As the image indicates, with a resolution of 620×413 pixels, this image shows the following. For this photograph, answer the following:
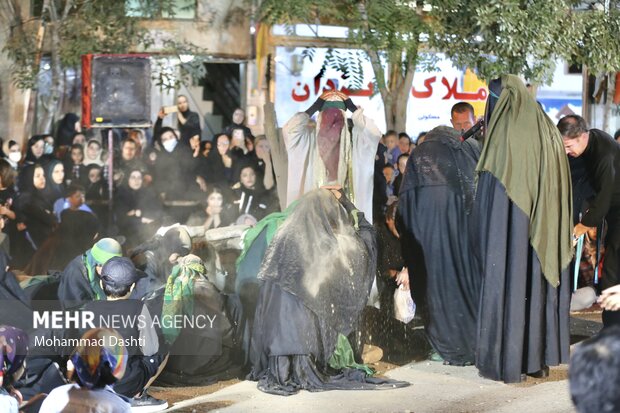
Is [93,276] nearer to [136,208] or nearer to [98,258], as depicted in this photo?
[98,258]

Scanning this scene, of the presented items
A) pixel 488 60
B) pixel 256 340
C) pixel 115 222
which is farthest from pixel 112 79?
pixel 256 340

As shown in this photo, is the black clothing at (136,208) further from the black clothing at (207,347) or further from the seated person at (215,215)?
the black clothing at (207,347)

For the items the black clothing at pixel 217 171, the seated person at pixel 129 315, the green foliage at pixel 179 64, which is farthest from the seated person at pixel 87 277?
the green foliage at pixel 179 64

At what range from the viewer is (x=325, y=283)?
24.6 ft

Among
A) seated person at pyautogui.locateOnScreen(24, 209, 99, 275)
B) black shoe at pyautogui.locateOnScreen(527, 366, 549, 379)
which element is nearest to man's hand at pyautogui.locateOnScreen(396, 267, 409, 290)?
black shoe at pyautogui.locateOnScreen(527, 366, 549, 379)

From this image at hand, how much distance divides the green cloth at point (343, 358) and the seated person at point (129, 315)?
126cm

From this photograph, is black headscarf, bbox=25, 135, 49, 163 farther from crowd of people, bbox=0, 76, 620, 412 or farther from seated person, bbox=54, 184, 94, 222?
crowd of people, bbox=0, 76, 620, 412

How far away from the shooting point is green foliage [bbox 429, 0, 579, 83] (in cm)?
1152

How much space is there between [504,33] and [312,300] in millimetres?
5185

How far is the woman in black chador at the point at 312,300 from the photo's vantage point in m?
7.37

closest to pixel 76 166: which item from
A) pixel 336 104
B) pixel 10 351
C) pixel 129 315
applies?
pixel 336 104

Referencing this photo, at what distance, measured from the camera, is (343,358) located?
303 inches

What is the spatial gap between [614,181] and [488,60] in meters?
5.06

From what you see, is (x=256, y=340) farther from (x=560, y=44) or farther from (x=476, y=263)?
(x=560, y=44)
